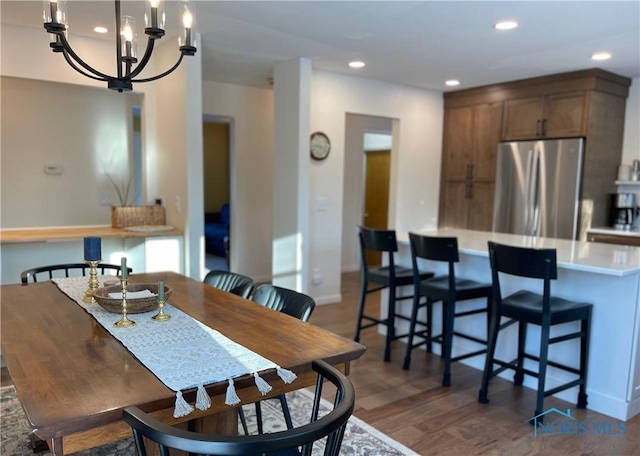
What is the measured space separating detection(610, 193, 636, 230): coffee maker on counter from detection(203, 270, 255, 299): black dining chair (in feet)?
13.2

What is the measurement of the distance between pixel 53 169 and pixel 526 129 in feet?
15.7

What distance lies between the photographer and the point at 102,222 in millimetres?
4578

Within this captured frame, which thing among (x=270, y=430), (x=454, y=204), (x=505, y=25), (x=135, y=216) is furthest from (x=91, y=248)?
(x=454, y=204)

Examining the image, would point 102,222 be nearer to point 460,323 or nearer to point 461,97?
point 460,323

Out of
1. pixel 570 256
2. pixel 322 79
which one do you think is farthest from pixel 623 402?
pixel 322 79

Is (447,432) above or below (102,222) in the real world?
below

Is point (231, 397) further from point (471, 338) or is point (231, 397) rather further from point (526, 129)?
point (526, 129)

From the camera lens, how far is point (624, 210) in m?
4.73

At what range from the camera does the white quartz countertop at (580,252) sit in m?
Result: 2.46

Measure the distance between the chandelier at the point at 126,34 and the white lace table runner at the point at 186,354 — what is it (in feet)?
3.20

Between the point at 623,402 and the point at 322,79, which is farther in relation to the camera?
the point at 322,79

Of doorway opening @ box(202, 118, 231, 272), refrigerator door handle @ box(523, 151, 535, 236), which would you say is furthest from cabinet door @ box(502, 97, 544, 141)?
doorway opening @ box(202, 118, 231, 272)

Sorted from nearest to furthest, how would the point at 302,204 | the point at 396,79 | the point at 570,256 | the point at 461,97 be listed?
the point at 570,256 → the point at 302,204 → the point at 396,79 → the point at 461,97

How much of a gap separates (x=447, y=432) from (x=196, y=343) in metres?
1.58
